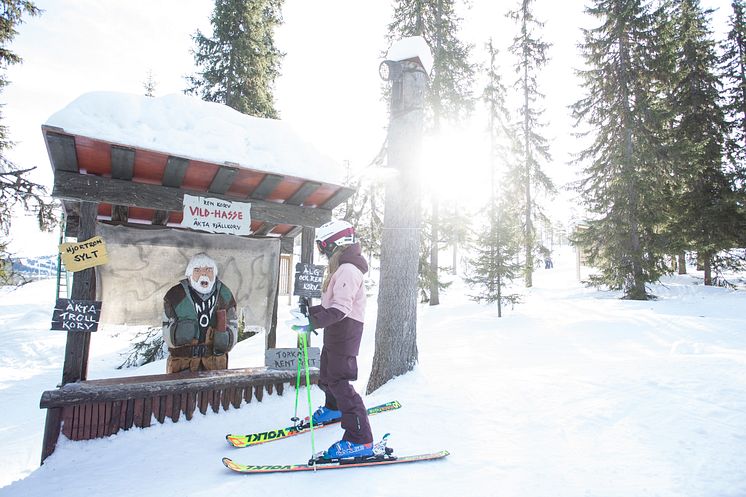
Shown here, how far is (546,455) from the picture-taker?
319cm

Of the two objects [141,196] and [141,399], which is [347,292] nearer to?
[141,399]

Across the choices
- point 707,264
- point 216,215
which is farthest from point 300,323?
point 707,264

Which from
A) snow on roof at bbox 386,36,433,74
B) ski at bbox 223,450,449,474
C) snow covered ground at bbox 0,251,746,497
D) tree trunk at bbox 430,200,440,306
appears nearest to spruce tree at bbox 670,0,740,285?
tree trunk at bbox 430,200,440,306

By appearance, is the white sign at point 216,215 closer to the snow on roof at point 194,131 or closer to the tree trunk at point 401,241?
the snow on roof at point 194,131

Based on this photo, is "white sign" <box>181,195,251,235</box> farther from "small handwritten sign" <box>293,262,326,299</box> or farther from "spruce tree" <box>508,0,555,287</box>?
"spruce tree" <box>508,0,555,287</box>

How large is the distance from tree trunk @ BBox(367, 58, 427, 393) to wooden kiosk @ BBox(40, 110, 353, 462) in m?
0.84

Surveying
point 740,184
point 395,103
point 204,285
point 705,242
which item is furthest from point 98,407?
point 740,184

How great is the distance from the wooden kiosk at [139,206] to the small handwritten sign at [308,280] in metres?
0.75

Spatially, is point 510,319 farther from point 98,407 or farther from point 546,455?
point 98,407

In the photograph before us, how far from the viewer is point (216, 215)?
511cm

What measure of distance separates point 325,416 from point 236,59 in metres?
13.2

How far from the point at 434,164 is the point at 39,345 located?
51.7 feet

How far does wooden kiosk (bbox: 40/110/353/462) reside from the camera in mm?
3910

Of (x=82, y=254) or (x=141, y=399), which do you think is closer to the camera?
(x=82, y=254)
